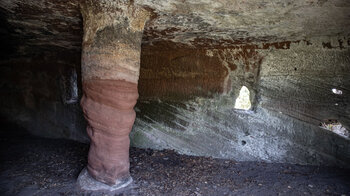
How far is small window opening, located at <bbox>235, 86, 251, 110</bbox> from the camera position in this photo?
4328mm

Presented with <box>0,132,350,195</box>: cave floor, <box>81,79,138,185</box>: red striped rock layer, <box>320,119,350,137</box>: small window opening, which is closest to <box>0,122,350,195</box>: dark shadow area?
<box>0,132,350,195</box>: cave floor

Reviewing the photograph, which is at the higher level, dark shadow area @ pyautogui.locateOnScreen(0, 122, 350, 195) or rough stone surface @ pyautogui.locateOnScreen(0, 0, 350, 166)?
rough stone surface @ pyautogui.locateOnScreen(0, 0, 350, 166)

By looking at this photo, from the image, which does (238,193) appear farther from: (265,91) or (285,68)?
(285,68)

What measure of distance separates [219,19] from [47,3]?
2.15 meters

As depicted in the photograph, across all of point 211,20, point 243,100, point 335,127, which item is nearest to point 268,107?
point 243,100

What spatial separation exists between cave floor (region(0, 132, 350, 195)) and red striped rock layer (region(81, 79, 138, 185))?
35 cm

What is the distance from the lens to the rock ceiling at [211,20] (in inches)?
105

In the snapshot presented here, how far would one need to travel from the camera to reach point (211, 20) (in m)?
3.18

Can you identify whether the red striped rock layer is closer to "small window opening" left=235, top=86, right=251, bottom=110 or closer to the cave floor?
the cave floor

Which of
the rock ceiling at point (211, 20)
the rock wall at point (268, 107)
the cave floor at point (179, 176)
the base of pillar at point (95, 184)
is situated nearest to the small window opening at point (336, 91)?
the rock wall at point (268, 107)

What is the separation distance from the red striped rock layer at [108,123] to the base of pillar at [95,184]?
0.05 meters

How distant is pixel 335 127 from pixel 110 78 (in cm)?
328

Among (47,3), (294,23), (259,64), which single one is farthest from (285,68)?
(47,3)

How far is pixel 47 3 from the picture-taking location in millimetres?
2939
